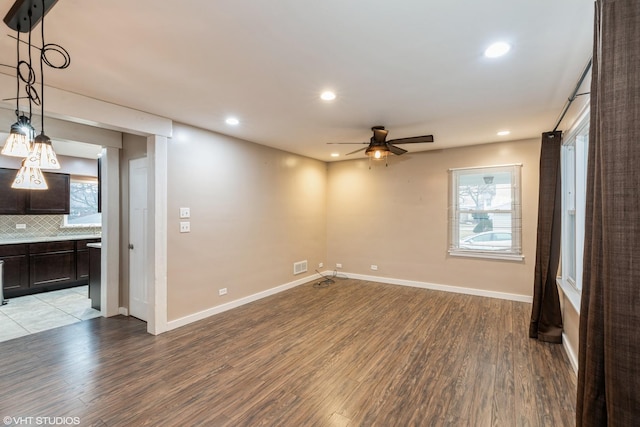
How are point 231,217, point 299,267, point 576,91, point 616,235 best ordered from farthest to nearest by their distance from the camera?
1. point 299,267
2. point 231,217
3. point 576,91
4. point 616,235

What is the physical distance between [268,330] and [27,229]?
17.4 ft

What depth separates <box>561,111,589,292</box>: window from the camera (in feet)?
9.43

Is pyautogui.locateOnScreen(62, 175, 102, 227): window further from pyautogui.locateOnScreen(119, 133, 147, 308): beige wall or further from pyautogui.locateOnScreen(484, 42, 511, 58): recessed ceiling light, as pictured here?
pyautogui.locateOnScreen(484, 42, 511, 58): recessed ceiling light

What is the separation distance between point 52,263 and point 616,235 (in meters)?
7.17

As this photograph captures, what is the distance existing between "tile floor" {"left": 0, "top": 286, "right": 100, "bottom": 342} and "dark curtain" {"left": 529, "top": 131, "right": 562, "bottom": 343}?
221 inches

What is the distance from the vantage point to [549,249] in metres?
3.36

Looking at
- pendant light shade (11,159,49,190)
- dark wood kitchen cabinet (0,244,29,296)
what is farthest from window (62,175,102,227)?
pendant light shade (11,159,49,190)

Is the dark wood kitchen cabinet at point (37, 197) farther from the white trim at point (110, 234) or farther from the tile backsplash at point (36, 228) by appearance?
the white trim at point (110, 234)

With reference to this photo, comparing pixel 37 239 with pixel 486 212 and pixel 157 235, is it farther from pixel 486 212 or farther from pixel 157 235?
pixel 486 212

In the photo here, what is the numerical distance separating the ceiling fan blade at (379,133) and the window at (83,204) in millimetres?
6174

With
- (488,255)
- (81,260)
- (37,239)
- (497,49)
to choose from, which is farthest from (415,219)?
(37,239)

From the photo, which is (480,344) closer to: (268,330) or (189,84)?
→ (268,330)

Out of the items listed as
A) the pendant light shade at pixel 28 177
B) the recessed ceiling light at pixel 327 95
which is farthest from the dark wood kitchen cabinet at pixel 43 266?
the recessed ceiling light at pixel 327 95

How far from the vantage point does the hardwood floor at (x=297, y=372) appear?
211 cm
